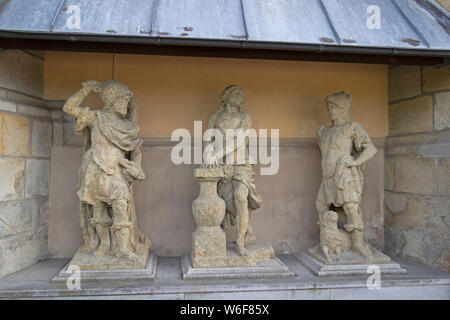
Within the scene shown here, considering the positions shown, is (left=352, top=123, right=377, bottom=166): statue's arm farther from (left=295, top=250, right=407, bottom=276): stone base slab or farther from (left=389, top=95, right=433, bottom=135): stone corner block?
(left=295, top=250, right=407, bottom=276): stone base slab

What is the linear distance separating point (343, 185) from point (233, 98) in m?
1.67

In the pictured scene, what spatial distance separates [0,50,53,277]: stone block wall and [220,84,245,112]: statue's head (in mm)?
2362

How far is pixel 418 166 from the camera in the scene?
185 inches

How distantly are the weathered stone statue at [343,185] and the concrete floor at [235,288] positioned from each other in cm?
37

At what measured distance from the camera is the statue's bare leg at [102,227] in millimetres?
4113

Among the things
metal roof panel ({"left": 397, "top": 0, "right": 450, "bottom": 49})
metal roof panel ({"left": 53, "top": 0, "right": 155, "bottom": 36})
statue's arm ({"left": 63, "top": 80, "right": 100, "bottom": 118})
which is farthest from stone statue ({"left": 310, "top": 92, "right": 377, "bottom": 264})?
statue's arm ({"left": 63, "top": 80, "right": 100, "bottom": 118})

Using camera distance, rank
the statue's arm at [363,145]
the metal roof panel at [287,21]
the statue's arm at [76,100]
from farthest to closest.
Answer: the statue's arm at [363,145] → the statue's arm at [76,100] → the metal roof panel at [287,21]

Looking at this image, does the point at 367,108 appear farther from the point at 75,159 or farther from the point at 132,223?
the point at 75,159

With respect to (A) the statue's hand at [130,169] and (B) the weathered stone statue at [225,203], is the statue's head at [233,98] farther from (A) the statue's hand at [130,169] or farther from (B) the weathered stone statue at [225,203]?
(A) the statue's hand at [130,169]

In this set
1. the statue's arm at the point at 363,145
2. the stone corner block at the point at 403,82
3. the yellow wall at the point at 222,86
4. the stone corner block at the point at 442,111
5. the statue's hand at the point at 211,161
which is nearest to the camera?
the statue's hand at the point at 211,161

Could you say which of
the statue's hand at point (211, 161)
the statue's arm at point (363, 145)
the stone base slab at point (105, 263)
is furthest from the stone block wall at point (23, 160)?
the statue's arm at point (363, 145)

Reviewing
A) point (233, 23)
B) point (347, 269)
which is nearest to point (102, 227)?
point (233, 23)

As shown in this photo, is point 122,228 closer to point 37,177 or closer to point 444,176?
point 37,177

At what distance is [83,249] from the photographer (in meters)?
4.22
